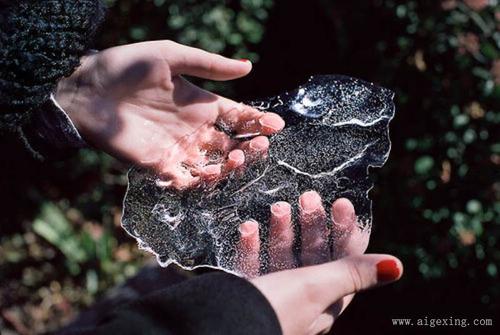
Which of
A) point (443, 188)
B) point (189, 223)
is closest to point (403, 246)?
point (443, 188)

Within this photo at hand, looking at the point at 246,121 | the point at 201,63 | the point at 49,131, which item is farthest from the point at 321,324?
the point at 49,131

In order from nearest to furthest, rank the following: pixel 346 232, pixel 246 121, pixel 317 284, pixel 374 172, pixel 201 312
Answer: pixel 201 312 → pixel 317 284 → pixel 346 232 → pixel 246 121 → pixel 374 172

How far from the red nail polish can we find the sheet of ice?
0.25 metres

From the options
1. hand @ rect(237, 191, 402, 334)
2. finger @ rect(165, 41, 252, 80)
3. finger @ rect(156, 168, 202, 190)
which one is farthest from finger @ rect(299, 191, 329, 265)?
finger @ rect(165, 41, 252, 80)

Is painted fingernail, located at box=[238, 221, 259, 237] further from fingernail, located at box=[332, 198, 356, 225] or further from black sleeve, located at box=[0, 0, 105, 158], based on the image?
black sleeve, located at box=[0, 0, 105, 158]

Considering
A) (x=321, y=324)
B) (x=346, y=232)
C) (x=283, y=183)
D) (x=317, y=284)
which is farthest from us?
(x=283, y=183)

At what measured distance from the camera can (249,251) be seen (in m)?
1.69

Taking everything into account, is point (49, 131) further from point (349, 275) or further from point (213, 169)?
point (349, 275)

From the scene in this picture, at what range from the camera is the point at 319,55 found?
3.56 metres

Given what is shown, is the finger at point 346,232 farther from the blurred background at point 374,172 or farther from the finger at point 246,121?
the blurred background at point 374,172

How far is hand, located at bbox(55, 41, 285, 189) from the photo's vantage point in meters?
1.94

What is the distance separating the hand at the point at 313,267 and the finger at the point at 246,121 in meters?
0.28

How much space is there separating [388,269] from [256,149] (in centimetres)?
62

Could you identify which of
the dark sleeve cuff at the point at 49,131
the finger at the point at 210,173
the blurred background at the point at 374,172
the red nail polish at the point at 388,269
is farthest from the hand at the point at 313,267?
the blurred background at the point at 374,172
